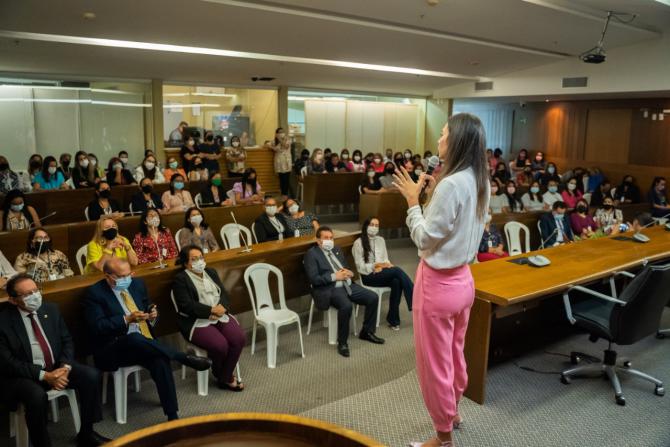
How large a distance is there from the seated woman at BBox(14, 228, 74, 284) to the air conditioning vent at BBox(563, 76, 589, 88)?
9869 mm

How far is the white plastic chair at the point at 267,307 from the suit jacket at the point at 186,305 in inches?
23.6

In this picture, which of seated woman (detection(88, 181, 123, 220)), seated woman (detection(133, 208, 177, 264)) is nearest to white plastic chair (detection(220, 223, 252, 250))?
seated woman (detection(133, 208, 177, 264))

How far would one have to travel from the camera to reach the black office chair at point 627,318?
3400 millimetres

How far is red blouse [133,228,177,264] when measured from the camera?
17.1 ft

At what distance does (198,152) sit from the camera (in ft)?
34.8

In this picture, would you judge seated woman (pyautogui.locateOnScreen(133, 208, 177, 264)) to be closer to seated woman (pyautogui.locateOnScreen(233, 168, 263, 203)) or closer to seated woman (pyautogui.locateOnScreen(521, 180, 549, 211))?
seated woman (pyautogui.locateOnScreen(233, 168, 263, 203))

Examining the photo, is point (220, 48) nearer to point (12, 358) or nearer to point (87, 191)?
point (87, 191)

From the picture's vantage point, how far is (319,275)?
4797 mm

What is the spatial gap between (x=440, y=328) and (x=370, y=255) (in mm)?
2912

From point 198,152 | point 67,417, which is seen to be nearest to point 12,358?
point 67,417


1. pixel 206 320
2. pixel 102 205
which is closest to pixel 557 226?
pixel 206 320

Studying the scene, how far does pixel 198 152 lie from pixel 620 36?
7646mm

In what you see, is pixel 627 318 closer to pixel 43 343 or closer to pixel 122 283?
pixel 122 283

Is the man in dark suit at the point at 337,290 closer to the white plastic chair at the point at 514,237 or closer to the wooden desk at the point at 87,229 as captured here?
the wooden desk at the point at 87,229
